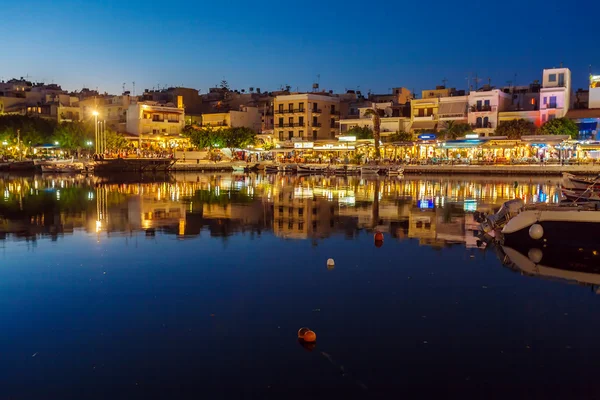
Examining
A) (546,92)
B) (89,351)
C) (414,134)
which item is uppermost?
(546,92)

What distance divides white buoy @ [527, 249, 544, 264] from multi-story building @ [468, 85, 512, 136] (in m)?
46.8

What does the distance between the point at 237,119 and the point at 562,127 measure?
4381 cm

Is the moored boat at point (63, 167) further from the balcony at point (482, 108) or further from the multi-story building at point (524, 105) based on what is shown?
the multi-story building at point (524, 105)

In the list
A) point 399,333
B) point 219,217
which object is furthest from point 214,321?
point 219,217

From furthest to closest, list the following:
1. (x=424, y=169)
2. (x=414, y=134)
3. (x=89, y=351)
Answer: (x=414, y=134)
(x=424, y=169)
(x=89, y=351)

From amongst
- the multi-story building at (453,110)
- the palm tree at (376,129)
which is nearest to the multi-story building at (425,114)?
the multi-story building at (453,110)

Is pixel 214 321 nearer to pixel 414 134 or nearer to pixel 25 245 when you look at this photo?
pixel 25 245

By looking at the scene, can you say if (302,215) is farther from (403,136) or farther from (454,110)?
(454,110)

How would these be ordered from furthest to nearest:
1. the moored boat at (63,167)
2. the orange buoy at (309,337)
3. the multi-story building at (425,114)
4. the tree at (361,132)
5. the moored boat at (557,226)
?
the tree at (361,132) < the multi-story building at (425,114) < the moored boat at (63,167) < the moored boat at (557,226) < the orange buoy at (309,337)

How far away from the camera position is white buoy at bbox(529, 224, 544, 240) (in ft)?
51.3

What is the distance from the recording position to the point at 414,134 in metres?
64.8

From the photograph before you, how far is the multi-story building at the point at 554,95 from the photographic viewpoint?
57188 mm

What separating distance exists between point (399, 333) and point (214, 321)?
3.00 meters

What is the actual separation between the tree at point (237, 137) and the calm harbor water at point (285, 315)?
53.5 metres
